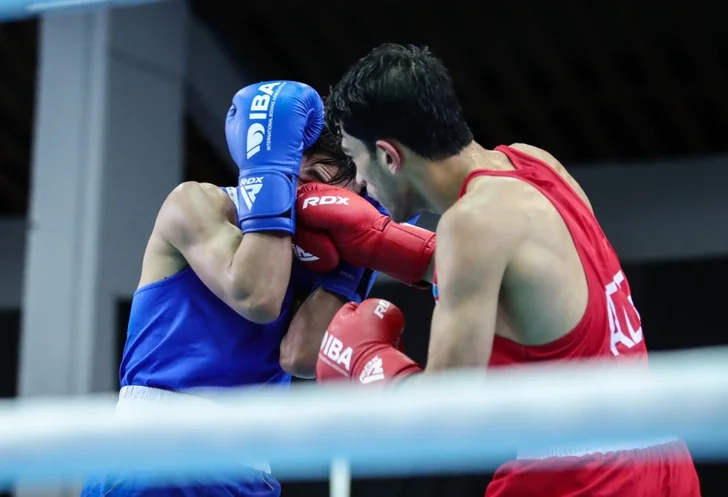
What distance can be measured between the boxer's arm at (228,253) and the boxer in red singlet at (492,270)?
0.67ft

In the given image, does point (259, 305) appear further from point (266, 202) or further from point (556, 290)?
point (556, 290)

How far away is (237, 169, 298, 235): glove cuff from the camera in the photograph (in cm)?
196

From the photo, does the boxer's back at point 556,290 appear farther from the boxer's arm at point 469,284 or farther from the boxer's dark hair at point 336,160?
the boxer's dark hair at point 336,160

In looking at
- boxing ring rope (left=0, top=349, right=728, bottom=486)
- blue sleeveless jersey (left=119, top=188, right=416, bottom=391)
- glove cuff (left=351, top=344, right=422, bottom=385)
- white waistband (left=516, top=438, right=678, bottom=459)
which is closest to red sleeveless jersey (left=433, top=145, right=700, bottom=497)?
white waistband (left=516, top=438, right=678, bottom=459)

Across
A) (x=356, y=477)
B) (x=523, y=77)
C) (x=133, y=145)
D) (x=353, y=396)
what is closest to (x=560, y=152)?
(x=523, y=77)

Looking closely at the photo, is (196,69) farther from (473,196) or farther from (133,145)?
(473,196)

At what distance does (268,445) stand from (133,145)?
4698 millimetres

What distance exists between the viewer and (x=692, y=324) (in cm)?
427

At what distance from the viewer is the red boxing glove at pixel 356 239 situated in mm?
2012

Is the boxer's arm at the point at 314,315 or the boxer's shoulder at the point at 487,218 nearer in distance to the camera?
the boxer's shoulder at the point at 487,218

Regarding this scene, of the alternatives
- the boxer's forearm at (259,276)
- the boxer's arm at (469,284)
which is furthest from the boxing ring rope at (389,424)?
the boxer's forearm at (259,276)

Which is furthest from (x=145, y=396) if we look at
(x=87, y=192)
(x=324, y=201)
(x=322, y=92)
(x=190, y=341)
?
(x=322, y=92)

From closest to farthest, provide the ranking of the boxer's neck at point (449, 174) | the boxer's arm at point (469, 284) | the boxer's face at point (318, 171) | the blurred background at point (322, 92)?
the boxer's arm at point (469, 284), the boxer's neck at point (449, 174), the boxer's face at point (318, 171), the blurred background at point (322, 92)

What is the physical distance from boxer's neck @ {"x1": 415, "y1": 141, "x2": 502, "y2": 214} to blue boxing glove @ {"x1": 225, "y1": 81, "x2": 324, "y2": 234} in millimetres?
352
